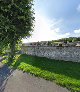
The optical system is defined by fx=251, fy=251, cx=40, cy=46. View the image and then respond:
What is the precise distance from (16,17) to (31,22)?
3071 mm

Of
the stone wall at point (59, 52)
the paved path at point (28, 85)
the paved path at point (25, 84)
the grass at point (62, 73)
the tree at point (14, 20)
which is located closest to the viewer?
the grass at point (62, 73)

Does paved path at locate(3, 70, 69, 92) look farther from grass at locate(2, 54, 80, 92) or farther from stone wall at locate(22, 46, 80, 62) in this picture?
stone wall at locate(22, 46, 80, 62)

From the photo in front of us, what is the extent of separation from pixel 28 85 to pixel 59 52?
9651mm

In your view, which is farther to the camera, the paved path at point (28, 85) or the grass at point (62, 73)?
the paved path at point (28, 85)

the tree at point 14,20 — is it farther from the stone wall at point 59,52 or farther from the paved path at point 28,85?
the paved path at point 28,85

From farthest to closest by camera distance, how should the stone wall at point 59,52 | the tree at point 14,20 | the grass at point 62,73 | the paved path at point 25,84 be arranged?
the tree at point 14,20, the stone wall at point 59,52, the paved path at point 25,84, the grass at point 62,73

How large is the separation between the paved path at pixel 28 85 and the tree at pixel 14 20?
46.8 ft

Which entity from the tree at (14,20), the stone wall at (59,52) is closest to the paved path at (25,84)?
the stone wall at (59,52)

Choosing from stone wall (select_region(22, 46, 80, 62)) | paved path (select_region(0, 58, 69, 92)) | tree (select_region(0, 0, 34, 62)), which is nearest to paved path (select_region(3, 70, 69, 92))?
paved path (select_region(0, 58, 69, 92))

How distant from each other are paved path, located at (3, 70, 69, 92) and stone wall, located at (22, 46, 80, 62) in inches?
214

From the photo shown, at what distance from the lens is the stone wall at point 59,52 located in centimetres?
2727

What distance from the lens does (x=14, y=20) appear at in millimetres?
40656

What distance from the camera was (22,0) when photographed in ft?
135

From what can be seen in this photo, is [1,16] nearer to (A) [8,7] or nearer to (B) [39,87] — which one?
(A) [8,7]
